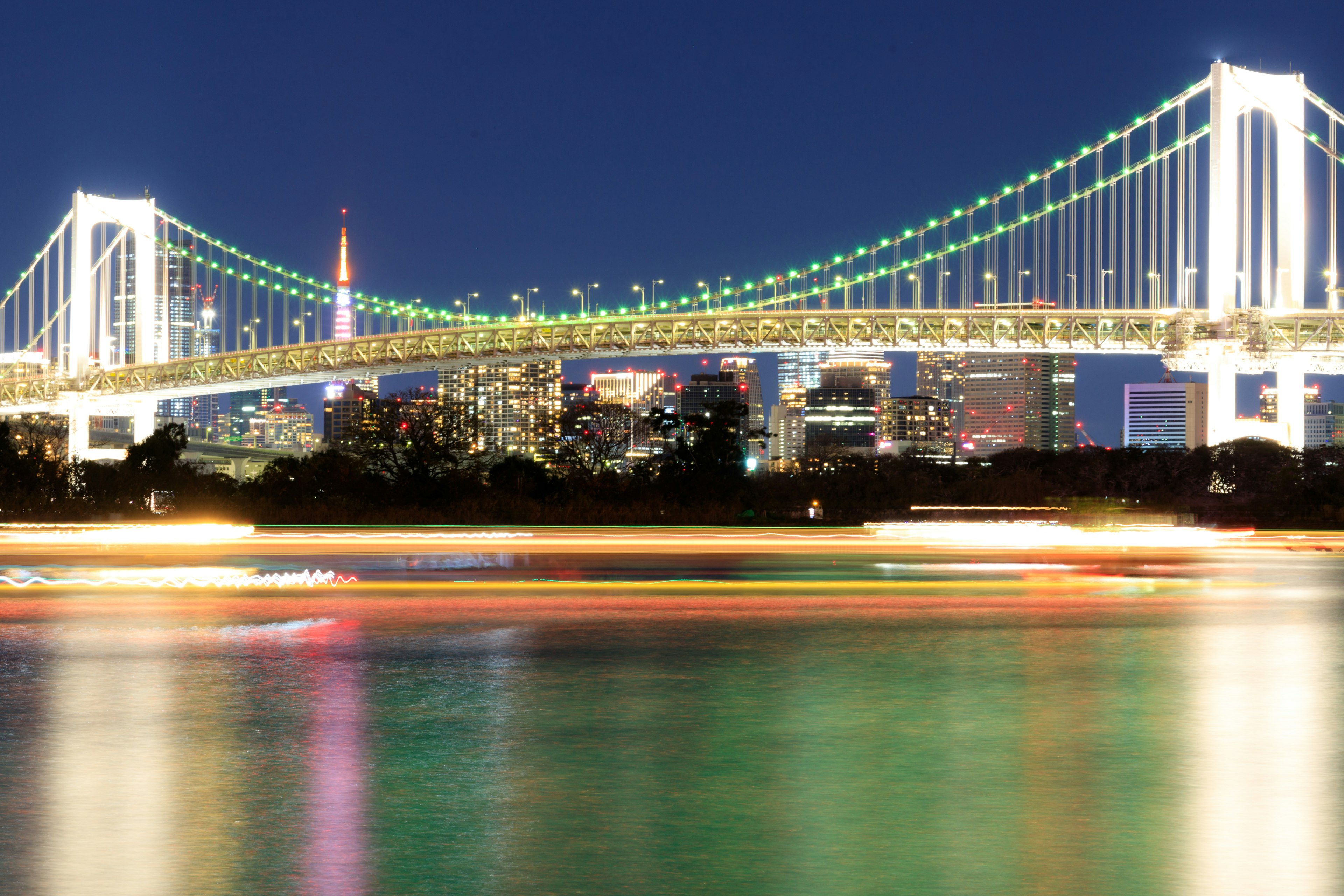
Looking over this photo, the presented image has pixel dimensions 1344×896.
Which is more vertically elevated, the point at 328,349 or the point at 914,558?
the point at 328,349

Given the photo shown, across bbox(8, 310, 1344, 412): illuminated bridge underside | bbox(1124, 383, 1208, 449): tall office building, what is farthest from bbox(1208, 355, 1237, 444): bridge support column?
bbox(1124, 383, 1208, 449): tall office building

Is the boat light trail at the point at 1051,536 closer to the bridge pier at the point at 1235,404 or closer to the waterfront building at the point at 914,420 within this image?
the bridge pier at the point at 1235,404

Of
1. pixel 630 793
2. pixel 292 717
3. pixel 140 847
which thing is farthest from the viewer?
pixel 292 717

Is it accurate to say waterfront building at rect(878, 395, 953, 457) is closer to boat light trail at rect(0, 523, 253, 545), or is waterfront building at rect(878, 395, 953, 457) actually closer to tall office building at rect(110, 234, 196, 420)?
tall office building at rect(110, 234, 196, 420)

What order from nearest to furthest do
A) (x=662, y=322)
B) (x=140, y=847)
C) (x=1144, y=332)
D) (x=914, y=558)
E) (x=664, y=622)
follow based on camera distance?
1. (x=140, y=847)
2. (x=664, y=622)
3. (x=914, y=558)
4. (x=1144, y=332)
5. (x=662, y=322)

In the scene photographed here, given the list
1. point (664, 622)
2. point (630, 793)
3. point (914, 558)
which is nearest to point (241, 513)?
point (914, 558)

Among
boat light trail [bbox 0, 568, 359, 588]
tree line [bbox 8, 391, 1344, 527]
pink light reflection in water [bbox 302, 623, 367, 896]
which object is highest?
tree line [bbox 8, 391, 1344, 527]

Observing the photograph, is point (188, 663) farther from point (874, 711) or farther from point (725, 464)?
point (725, 464)
